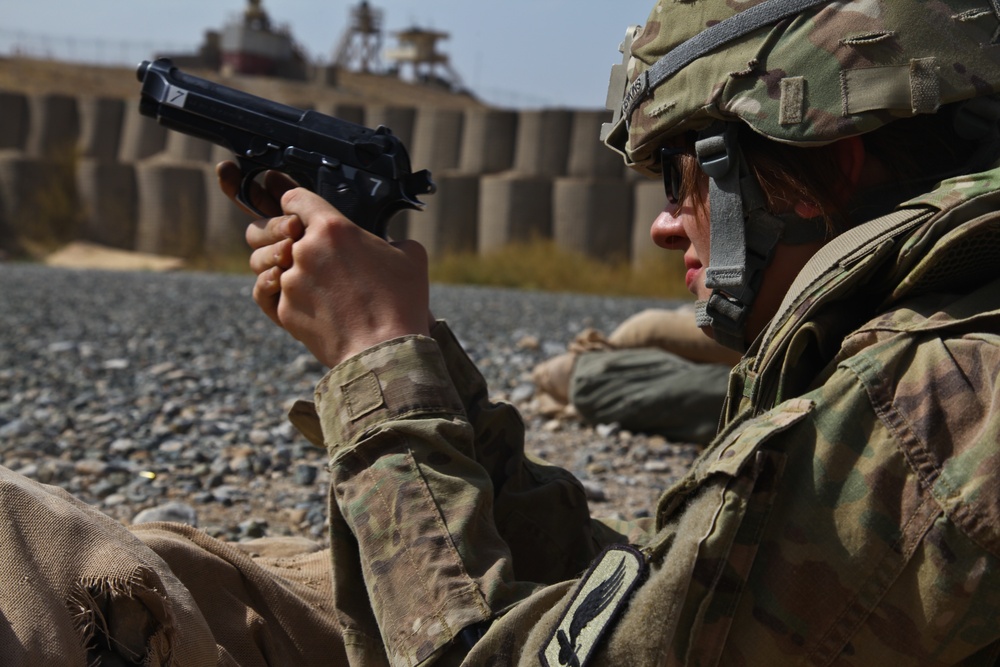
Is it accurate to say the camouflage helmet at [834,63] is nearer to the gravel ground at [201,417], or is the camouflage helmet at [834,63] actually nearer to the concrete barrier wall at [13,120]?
the gravel ground at [201,417]

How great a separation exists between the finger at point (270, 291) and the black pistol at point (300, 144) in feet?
1.16

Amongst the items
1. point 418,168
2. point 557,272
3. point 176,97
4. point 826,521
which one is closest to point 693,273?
point 826,521

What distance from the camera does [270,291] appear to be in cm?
176

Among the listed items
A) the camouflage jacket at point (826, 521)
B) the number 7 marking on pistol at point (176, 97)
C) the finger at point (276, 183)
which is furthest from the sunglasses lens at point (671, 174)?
the number 7 marking on pistol at point (176, 97)

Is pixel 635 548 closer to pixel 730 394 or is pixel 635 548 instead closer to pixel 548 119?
pixel 730 394

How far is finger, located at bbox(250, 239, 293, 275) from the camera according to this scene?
5.65 feet

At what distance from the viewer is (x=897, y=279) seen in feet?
4.24

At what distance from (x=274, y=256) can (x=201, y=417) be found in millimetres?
3538

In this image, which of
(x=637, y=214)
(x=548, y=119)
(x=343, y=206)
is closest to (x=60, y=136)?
(x=548, y=119)

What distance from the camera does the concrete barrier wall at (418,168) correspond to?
1781cm

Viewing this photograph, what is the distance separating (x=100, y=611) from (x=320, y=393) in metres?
0.45

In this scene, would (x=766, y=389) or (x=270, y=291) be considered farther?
(x=270, y=291)

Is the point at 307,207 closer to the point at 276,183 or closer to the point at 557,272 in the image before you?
the point at 276,183

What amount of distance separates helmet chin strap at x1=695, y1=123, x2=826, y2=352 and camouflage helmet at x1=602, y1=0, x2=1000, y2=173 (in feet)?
0.18
